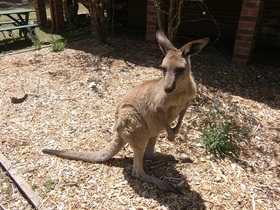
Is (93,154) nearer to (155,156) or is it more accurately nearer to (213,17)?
(155,156)

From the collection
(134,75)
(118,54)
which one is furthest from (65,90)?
(118,54)

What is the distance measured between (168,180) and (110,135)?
42.4 inches

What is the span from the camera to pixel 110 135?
3.60 m

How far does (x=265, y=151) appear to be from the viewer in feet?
10.8

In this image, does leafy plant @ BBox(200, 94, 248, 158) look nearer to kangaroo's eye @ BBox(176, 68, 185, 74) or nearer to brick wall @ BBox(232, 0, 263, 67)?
kangaroo's eye @ BBox(176, 68, 185, 74)

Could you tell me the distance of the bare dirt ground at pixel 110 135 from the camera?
275cm

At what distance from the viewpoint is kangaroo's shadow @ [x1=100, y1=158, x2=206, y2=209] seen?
2.65 m

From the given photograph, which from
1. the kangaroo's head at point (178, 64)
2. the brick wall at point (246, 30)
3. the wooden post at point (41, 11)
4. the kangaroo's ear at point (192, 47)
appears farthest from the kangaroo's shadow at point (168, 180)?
the wooden post at point (41, 11)

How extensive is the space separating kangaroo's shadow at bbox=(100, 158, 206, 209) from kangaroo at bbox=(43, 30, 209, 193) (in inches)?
2.8

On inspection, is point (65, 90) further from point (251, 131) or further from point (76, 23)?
point (76, 23)

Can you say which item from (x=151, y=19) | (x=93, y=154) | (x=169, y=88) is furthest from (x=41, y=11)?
(x=169, y=88)

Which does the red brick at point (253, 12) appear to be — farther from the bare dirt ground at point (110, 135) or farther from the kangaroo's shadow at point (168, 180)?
the kangaroo's shadow at point (168, 180)

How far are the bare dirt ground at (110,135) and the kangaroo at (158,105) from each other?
28 cm

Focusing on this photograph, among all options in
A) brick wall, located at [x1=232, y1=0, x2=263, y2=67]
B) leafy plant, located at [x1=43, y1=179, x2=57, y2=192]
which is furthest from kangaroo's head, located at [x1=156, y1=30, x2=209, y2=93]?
brick wall, located at [x1=232, y1=0, x2=263, y2=67]
